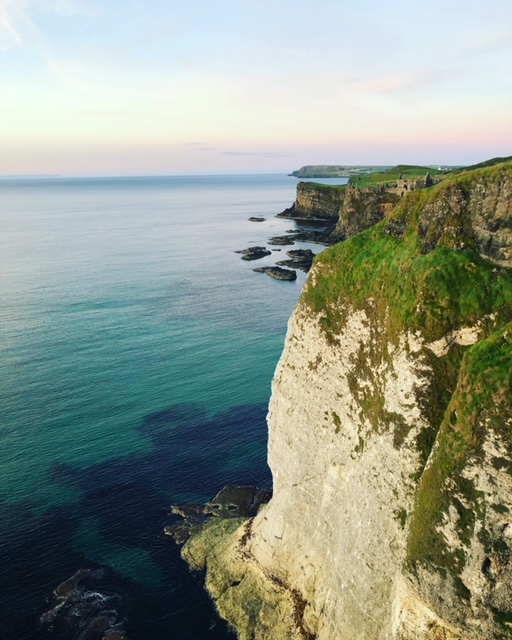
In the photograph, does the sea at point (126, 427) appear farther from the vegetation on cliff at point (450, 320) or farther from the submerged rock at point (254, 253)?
the submerged rock at point (254, 253)

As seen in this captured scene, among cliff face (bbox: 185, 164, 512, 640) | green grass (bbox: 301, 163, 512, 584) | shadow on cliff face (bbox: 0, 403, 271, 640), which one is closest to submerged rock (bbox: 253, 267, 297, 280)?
shadow on cliff face (bbox: 0, 403, 271, 640)

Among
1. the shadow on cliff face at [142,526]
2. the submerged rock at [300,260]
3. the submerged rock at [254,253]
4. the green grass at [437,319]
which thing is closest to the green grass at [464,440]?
the green grass at [437,319]

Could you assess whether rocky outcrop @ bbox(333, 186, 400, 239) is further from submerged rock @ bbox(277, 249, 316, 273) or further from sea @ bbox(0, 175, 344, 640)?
sea @ bbox(0, 175, 344, 640)

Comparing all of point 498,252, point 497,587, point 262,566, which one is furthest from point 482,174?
point 262,566

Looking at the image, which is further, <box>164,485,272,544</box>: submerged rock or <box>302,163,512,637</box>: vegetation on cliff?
<box>164,485,272,544</box>: submerged rock

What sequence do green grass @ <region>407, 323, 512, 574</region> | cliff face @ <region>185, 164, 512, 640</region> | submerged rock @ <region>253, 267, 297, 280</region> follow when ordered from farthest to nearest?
submerged rock @ <region>253, 267, 297, 280</region>
cliff face @ <region>185, 164, 512, 640</region>
green grass @ <region>407, 323, 512, 574</region>

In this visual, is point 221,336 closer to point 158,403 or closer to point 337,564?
point 158,403

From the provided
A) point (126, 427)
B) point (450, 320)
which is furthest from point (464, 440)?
point (126, 427)
